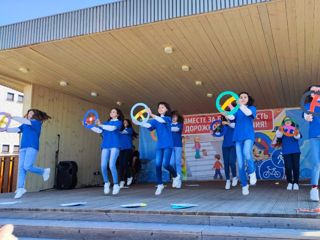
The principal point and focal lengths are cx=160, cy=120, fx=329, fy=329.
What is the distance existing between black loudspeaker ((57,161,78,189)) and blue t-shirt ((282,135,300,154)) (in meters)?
5.41

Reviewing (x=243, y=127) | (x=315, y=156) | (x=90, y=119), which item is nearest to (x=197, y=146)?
(x=90, y=119)

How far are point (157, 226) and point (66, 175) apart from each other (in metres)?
5.78

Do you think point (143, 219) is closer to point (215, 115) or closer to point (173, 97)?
point (173, 97)

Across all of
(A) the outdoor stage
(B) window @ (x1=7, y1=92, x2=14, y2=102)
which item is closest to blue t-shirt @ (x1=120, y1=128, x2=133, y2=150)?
(A) the outdoor stage

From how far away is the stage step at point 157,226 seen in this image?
3.20 meters

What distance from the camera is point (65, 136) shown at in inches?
374

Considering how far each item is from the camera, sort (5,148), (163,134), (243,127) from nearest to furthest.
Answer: (243,127) < (163,134) < (5,148)

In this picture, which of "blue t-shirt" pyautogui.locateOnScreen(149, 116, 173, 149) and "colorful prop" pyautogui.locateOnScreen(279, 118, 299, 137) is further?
"colorful prop" pyautogui.locateOnScreen(279, 118, 299, 137)

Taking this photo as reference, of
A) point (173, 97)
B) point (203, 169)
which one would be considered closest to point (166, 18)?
point (173, 97)

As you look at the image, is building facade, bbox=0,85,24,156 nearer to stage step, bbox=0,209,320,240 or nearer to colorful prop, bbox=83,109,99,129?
colorful prop, bbox=83,109,99,129

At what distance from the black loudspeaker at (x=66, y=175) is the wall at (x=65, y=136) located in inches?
9.8

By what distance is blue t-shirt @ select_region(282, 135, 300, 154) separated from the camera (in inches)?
268

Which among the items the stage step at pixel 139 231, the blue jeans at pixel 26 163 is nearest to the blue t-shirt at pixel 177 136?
the blue jeans at pixel 26 163

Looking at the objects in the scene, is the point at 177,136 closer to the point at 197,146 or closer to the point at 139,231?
the point at 139,231
